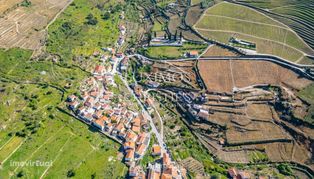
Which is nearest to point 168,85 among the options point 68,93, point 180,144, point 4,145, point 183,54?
point 183,54

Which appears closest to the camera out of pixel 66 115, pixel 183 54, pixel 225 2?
pixel 66 115

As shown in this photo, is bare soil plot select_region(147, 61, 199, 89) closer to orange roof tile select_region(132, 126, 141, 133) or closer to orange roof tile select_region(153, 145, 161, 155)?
orange roof tile select_region(132, 126, 141, 133)

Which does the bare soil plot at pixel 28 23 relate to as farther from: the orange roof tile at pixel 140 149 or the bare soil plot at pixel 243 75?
the bare soil plot at pixel 243 75

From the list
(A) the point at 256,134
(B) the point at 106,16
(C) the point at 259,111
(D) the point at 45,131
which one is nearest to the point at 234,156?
(A) the point at 256,134

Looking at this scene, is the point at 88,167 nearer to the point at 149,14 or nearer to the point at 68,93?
the point at 68,93

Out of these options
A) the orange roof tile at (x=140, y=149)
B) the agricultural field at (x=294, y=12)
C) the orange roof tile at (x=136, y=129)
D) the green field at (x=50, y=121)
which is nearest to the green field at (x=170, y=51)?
the green field at (x=50, y=121)

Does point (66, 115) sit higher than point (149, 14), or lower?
lower
